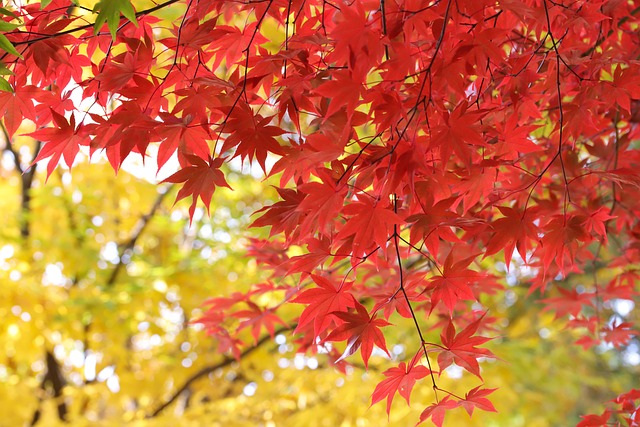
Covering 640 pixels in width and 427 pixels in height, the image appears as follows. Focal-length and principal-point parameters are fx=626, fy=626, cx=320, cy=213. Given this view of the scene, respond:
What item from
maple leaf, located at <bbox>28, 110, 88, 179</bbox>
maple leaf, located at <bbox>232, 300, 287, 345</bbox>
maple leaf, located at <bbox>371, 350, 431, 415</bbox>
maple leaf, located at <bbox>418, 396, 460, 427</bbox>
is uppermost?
maple leaf, located at <bbox>232, 300, 287, 345</bbox>

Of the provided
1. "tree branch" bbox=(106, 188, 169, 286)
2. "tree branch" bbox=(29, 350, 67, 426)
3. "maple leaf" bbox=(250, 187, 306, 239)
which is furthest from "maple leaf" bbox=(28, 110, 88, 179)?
"tree branch" bbox=(29, 350, 67, 426)

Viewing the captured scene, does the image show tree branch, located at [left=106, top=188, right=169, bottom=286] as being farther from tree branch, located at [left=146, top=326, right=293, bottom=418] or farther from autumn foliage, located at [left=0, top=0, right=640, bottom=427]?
autumn foliage, located at [left=0, top=0, right=640, bottom=427]

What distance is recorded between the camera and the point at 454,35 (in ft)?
2.70

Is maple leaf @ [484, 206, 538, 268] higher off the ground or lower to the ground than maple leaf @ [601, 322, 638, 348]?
lower

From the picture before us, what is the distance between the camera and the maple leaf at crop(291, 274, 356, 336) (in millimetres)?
831

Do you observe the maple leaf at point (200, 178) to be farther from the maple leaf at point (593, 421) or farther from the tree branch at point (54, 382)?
the tree branch at point (54, 382)

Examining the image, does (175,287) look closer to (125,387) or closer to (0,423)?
(125,387)

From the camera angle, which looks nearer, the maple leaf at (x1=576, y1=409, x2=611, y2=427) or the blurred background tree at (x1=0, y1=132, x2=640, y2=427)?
the maple leaf at (x1=576, y1=409, x2=611, y2=427)

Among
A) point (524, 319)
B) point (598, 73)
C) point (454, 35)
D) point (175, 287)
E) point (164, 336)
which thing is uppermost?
point (524, 319)

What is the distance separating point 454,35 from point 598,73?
0.36m

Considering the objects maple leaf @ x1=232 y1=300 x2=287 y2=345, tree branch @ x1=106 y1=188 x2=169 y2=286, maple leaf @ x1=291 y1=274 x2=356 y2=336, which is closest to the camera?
maple leaf @ x1=291 y1=274 x2=356 y2=336

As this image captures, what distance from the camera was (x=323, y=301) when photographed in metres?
0.84

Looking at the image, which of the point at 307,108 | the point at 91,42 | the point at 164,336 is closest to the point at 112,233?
the point at 164,336

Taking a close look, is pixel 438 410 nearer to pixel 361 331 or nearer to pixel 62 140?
pixel 361 331
